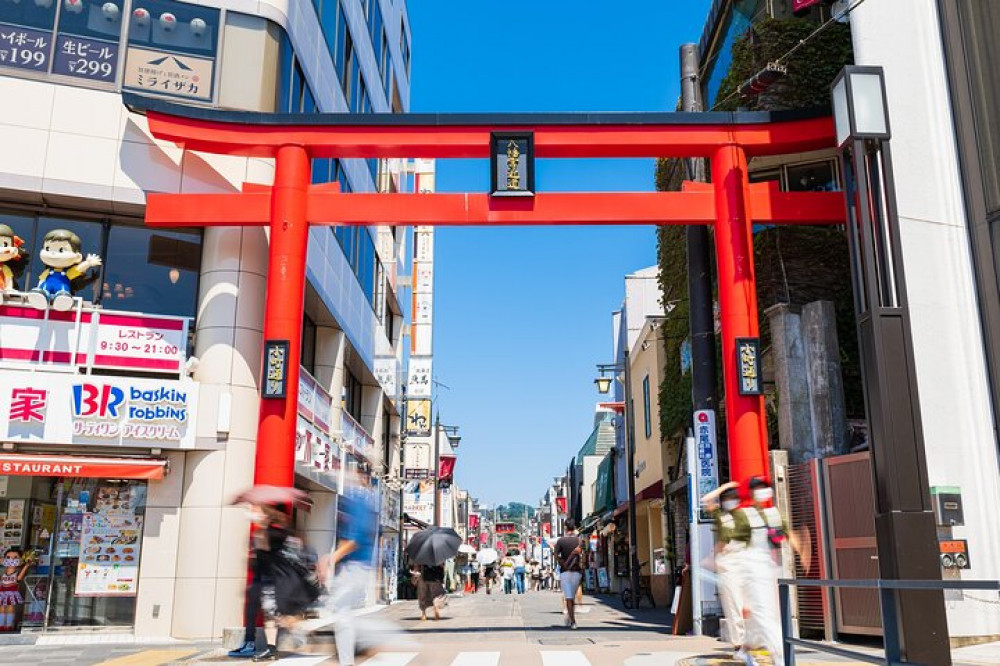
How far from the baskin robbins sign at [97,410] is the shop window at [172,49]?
16.7 feet

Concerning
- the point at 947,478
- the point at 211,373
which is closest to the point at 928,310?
the point at 947,478

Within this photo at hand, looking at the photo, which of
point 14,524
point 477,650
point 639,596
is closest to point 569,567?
point 477,650

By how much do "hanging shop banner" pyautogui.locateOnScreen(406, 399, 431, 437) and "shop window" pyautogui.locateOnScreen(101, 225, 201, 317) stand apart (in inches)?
682

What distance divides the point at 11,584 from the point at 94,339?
3.83m

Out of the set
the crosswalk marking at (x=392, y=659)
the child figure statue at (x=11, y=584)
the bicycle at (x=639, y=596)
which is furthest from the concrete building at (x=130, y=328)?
the bicycle at (x=639, y=596)

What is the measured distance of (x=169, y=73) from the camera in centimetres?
1512

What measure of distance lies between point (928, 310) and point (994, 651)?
4.23 m

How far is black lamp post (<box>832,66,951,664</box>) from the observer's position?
24.6ft

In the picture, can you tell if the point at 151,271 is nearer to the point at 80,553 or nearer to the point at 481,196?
the point at 80,553

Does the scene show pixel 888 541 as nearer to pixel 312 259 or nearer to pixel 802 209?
pixel 802 209

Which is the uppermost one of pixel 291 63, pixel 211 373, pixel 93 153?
pixel 291 63

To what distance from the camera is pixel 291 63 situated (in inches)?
657

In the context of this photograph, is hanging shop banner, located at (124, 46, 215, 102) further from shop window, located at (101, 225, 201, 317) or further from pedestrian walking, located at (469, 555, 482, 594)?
pedestrian walking, located at (469, 555, 482, 594)

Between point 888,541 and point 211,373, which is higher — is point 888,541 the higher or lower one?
the lower one
